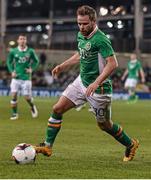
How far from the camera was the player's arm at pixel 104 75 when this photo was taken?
982 centimetres

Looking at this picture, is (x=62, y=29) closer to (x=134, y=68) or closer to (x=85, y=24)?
(x=134, y=68)

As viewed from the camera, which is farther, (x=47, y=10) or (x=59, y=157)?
(x=47, y=10)

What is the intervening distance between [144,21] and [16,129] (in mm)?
44424

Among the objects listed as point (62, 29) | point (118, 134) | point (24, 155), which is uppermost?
point (118, 134)

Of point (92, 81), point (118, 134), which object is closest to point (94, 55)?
point (92, 81)

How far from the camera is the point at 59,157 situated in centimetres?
1081

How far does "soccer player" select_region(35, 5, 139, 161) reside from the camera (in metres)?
9.98

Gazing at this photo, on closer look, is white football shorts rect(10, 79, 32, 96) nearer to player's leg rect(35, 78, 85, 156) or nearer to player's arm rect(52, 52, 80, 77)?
player's arm rect(52, 52, 80, 77)

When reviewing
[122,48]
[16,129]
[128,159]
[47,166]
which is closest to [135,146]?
[128,159]

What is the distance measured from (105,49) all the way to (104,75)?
45 cm

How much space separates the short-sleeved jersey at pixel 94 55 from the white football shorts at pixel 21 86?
9998 mm

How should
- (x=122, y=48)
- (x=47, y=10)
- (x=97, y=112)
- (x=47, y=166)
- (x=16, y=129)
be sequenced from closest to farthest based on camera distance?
1. (x=47, y=166)
2. (x=97, y=112)
3. (x=16, y=129)
4. (x=122, y=48)
5. (x=47, y=10)

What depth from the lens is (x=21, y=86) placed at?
2056 centimetres

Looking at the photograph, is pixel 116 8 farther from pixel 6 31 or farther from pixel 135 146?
pixel 135 146
